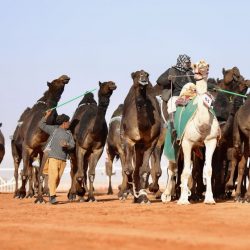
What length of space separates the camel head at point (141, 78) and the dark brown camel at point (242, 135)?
2.04 metres

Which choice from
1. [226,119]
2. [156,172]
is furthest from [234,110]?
[156,172]

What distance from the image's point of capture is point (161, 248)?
8.41 metres

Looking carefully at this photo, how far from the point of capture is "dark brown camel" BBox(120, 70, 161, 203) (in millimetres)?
16734

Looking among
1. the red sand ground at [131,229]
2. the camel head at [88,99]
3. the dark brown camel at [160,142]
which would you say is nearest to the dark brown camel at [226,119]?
the dark brown camel at [160,142]

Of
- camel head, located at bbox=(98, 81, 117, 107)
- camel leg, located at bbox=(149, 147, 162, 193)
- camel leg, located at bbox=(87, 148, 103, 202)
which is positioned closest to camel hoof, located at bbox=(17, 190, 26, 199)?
camel leg, located at bbox=(87, 148, 103, 202)

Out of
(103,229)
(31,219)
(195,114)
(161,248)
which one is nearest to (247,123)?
(195,114)

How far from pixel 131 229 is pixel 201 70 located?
19.9ft

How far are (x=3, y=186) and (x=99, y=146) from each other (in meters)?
22.2

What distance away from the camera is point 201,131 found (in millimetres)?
15609

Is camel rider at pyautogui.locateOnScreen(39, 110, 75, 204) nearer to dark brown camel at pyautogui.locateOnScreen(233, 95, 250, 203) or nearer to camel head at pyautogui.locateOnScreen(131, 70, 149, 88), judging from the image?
camel head at pyautogui.locateOnScreen(131, 70, 149, 88)

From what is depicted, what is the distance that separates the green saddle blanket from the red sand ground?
2364 mm

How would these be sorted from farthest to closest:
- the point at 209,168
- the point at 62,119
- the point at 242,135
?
1. the point at 62,119
2. the point at 242,135
3. the point at 209,168

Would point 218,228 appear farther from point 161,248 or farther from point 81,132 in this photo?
point 81,132

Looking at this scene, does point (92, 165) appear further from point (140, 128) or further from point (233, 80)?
point (233, 80)
